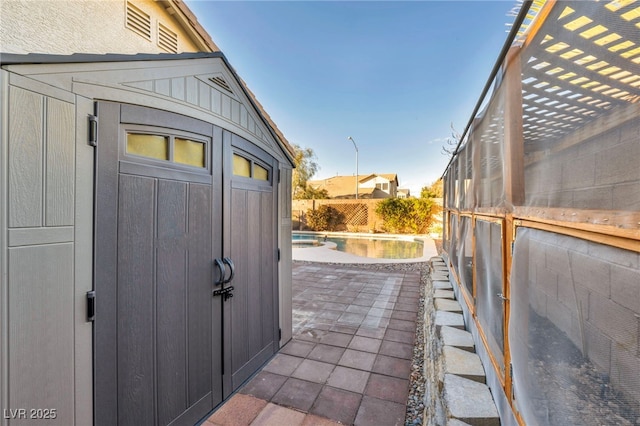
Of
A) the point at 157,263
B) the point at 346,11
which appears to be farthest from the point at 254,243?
the point at 346,11

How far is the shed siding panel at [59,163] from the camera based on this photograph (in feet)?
4.76

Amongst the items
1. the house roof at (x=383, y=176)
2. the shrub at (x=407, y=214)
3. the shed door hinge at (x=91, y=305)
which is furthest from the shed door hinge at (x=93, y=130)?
the house roof at (x=383, y=176)

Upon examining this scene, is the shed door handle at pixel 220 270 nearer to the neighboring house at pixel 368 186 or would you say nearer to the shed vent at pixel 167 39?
the shed vent at pixel 167 39

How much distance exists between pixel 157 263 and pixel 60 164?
2.77 ft

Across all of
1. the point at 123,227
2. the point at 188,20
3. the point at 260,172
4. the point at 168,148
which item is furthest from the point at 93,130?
the point at 188,20

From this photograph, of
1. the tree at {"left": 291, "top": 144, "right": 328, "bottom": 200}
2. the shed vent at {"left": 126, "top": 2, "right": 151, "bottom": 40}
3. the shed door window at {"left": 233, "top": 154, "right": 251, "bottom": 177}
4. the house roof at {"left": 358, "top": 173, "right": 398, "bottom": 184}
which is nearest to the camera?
the shed door window at {"left": 233, "top": 154, "right": 251, "bottom": 177}

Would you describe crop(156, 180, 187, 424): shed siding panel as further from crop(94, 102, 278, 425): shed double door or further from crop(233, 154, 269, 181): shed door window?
crop(233, 154, 269, 181): shed door window

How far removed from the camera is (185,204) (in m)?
2.22

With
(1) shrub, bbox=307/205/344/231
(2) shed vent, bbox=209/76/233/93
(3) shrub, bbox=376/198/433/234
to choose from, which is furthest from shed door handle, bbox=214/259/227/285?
(1) shrub, bbox=307/205/344/231

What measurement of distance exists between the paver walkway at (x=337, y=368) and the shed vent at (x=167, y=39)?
4721 mm

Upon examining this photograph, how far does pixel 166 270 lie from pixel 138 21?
384 cm

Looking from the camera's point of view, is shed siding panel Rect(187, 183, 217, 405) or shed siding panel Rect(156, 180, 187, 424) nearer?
shed siding panel Rect(156, 180, 187, 424)

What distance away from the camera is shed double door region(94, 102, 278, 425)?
5.72ft

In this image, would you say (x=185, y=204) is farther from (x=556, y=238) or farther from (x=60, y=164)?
(x=556, y=238)
